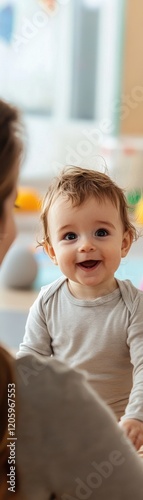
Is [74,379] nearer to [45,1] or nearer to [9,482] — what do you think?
[9,482]

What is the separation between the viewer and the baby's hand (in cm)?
45

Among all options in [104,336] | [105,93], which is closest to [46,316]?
[104,336]

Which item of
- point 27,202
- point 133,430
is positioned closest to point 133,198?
point 133,430

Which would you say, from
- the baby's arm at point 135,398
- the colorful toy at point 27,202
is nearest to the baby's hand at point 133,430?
the baby's arm at point 135,398

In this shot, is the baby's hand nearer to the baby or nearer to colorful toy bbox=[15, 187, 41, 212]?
the baby

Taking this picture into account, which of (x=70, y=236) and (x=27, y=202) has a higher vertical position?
(x=27, y=202)

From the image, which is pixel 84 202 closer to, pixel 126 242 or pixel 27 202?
pixel 126 242

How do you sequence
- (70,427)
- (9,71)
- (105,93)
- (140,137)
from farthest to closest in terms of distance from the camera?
(105,93) → (9,71) → (140,137) → (70,427)

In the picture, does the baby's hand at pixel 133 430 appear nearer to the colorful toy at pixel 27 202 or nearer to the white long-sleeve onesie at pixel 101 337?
the white long-sleeve onesie at pixel 101 337

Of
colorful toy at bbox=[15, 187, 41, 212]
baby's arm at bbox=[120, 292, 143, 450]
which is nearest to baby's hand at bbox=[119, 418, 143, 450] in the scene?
baby's arm at bbox=[120, 292, 143, 450]

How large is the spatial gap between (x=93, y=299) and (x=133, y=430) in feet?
0.21

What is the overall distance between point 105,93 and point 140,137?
3.16 feet

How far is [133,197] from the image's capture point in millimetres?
454

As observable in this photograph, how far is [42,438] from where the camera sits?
44cm
